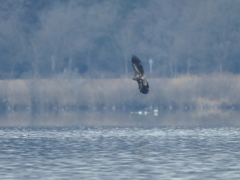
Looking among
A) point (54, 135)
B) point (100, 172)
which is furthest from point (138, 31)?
point (100, 172)

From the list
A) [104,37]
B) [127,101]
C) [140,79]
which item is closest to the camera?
[140,79]

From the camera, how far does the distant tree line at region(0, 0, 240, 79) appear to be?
283 ft

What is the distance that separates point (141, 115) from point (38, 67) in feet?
101

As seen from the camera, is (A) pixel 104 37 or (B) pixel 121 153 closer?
(B) pixel 121 153

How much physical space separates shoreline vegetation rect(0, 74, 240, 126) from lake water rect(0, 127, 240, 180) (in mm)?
12300

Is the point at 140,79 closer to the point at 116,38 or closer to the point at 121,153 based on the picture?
the point at 121,153

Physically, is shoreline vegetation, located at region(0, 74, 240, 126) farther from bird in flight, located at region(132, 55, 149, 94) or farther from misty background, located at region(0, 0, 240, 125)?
bird in flight, located at region(132, 55, 149, 94)

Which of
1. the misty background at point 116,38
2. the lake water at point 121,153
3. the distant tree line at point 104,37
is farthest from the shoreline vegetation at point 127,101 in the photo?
the distant tree line at point 104,37

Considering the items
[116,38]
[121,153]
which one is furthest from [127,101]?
[116,38]

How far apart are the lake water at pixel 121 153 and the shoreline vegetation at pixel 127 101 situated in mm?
12300

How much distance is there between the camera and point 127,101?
196 feet

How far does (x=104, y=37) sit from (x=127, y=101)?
1211 inches

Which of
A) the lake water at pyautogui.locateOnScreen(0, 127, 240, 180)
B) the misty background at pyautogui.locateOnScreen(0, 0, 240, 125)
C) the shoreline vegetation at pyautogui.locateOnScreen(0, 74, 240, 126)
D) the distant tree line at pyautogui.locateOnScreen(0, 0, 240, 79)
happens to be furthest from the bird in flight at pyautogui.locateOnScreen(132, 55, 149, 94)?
the distant tree line at pyautogui.locateOnScreen(0, 0, 240, 79)

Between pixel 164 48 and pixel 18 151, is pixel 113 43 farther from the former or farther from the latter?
pixel 18 151
